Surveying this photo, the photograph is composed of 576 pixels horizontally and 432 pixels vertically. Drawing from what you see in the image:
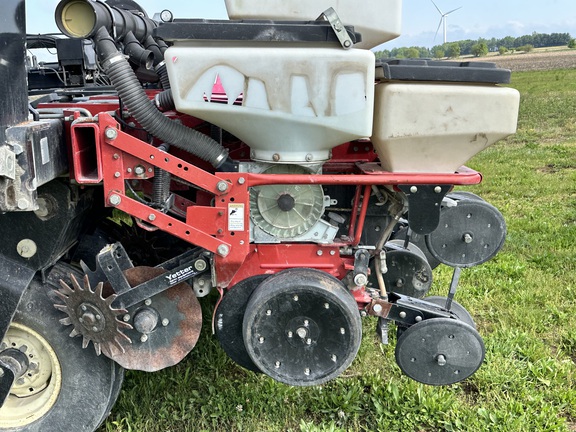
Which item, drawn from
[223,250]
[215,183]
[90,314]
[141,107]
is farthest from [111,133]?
[90,314]

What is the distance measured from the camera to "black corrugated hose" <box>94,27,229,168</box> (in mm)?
2338

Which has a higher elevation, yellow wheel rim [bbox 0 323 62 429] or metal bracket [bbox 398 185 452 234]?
metal bracket [bbox 398 185 452 234]

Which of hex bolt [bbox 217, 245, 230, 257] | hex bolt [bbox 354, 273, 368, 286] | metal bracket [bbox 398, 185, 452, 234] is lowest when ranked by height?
hex bolt [bbox 354, 273, 368, 286]

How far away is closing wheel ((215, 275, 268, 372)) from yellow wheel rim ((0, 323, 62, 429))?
76 centimetres

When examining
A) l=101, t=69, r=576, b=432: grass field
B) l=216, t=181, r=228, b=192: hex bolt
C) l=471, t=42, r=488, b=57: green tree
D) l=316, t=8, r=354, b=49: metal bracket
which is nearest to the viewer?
l=316, t=8, r=354, b=49: metal bracket

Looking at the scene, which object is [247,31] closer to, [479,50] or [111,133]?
[111,133]

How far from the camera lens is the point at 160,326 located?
2676 millimetres

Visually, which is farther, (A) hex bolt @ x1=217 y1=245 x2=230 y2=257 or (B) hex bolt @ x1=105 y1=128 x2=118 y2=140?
(A) hex bolt @ x1=217 y1=245 x2=230 y2=257

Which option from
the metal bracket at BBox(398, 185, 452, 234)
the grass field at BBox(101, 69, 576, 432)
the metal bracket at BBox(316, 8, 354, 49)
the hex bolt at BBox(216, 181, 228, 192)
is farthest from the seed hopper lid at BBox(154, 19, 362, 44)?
the grass field at BBox(101, 69, 576, 432)

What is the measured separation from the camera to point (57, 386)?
2.70 metres

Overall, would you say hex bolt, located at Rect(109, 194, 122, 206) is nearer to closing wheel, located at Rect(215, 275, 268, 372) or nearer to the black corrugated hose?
the black corrugated hose

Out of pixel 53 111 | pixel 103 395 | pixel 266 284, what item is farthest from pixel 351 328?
pixel 53 111

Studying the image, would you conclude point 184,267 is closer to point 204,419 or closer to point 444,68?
point 204,419

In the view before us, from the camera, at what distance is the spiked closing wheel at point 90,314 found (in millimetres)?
2512
